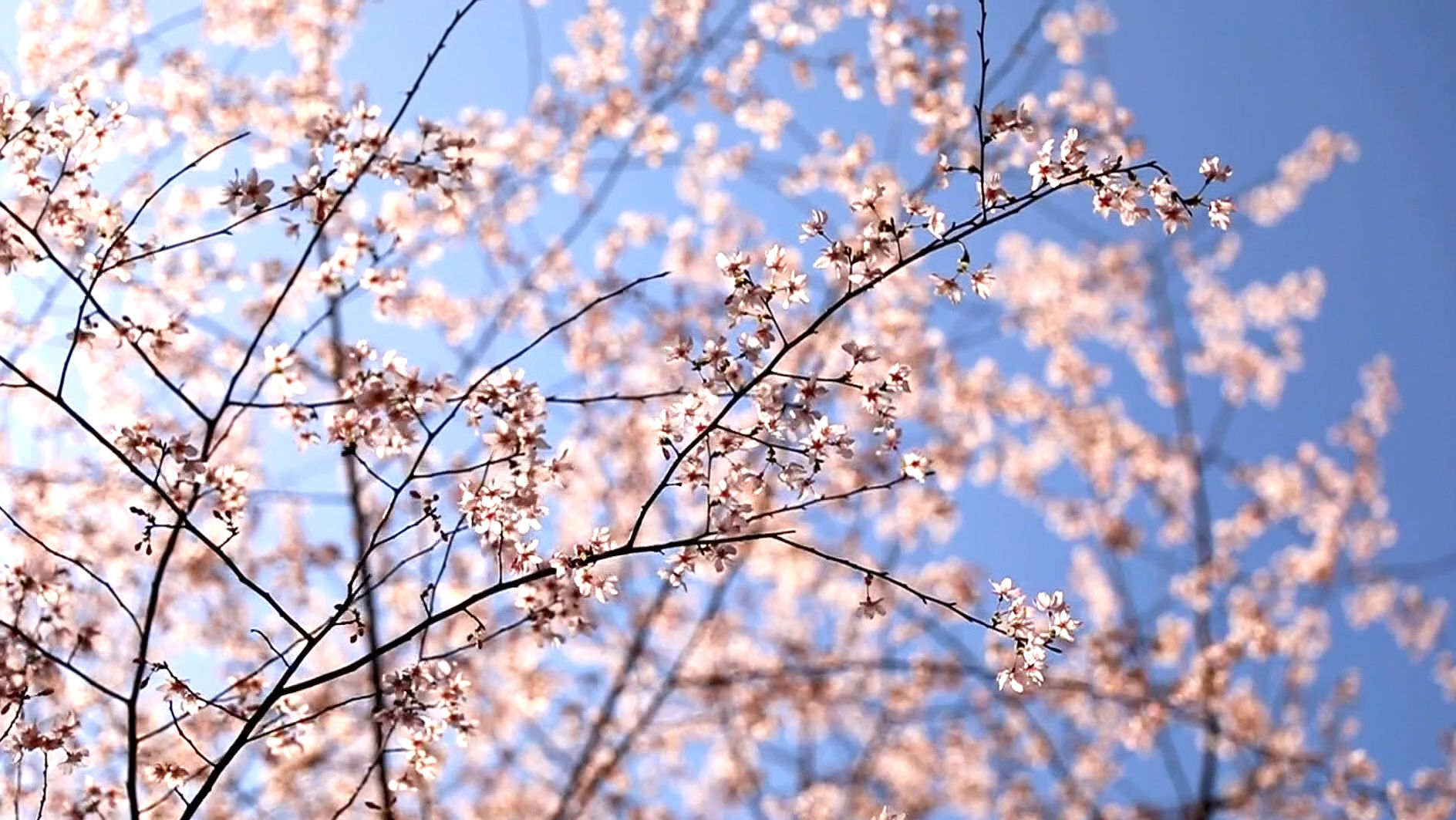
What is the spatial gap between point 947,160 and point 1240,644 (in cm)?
687

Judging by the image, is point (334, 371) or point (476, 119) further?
point (476, 119)

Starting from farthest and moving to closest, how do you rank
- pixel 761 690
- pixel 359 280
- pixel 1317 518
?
1. pixel 1317 518
2. pixel 761 690
3. pixel 359 280

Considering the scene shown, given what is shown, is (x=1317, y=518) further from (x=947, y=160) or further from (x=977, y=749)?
(x=947, y=160)

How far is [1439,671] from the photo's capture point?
33.7 feet

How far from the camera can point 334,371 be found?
635cm

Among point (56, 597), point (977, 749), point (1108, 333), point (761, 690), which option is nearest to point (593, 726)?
point (761, 690)

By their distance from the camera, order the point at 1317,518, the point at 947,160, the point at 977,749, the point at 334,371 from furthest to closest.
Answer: the point at 1317,518 < the point at 977,749 < the point at 334,371 < the point at 947,160

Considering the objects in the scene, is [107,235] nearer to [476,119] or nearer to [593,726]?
[593,726]

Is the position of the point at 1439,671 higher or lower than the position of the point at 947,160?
higher

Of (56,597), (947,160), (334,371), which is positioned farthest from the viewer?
(334,371)

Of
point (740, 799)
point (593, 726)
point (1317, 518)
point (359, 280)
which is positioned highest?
point (1317, 518)

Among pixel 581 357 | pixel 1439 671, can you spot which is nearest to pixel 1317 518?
pixel 1439 671

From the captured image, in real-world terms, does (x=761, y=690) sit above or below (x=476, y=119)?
below

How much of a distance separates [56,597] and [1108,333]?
30.8 feet
